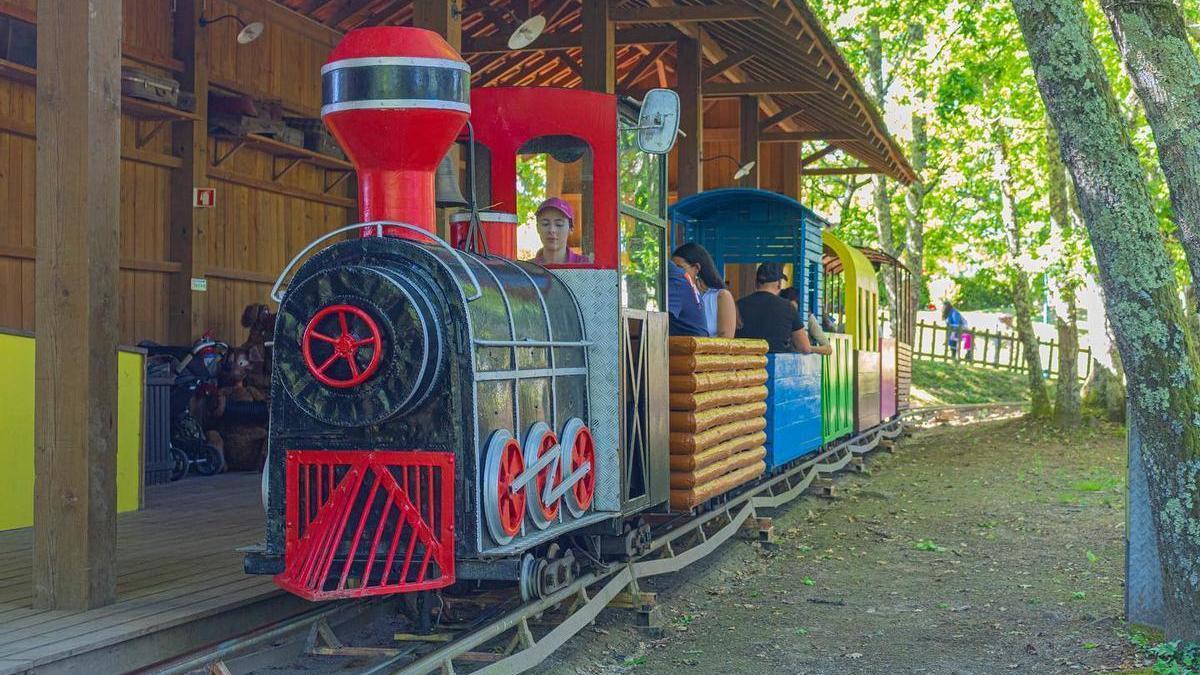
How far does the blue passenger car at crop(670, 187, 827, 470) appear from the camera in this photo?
12.1 meters

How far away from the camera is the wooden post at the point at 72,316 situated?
5457 millimetres

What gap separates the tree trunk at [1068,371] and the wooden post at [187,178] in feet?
39.5

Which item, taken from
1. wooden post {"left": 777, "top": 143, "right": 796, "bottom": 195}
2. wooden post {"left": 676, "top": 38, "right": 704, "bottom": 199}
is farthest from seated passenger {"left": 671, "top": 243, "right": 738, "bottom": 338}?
wooden post {"left": 777, "top": 143, "right": 796, "bottom": 195}

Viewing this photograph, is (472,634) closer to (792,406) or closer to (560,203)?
(560,203)

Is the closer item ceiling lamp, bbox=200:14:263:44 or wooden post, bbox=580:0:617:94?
wooden post, bbox=580:0:617:94

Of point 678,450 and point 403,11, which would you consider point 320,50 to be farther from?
point 678,450

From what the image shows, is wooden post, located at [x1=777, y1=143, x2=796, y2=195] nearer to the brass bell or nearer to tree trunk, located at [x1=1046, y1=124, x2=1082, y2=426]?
tree trunk, located at [x1=1046, y1=124, x2=1082, y2=426]

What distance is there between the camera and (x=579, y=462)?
5949 millimetres

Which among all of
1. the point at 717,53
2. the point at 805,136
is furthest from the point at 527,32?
the point at 805,136

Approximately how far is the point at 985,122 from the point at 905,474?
25.7 feet

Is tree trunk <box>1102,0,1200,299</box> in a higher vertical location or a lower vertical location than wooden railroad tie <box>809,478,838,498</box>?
higher

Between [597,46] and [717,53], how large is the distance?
4.95m

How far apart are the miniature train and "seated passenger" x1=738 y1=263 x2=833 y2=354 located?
15.8 feet

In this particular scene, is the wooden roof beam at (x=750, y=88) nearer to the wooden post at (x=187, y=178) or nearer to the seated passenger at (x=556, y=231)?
the wooden post at (x=187, y=178)
